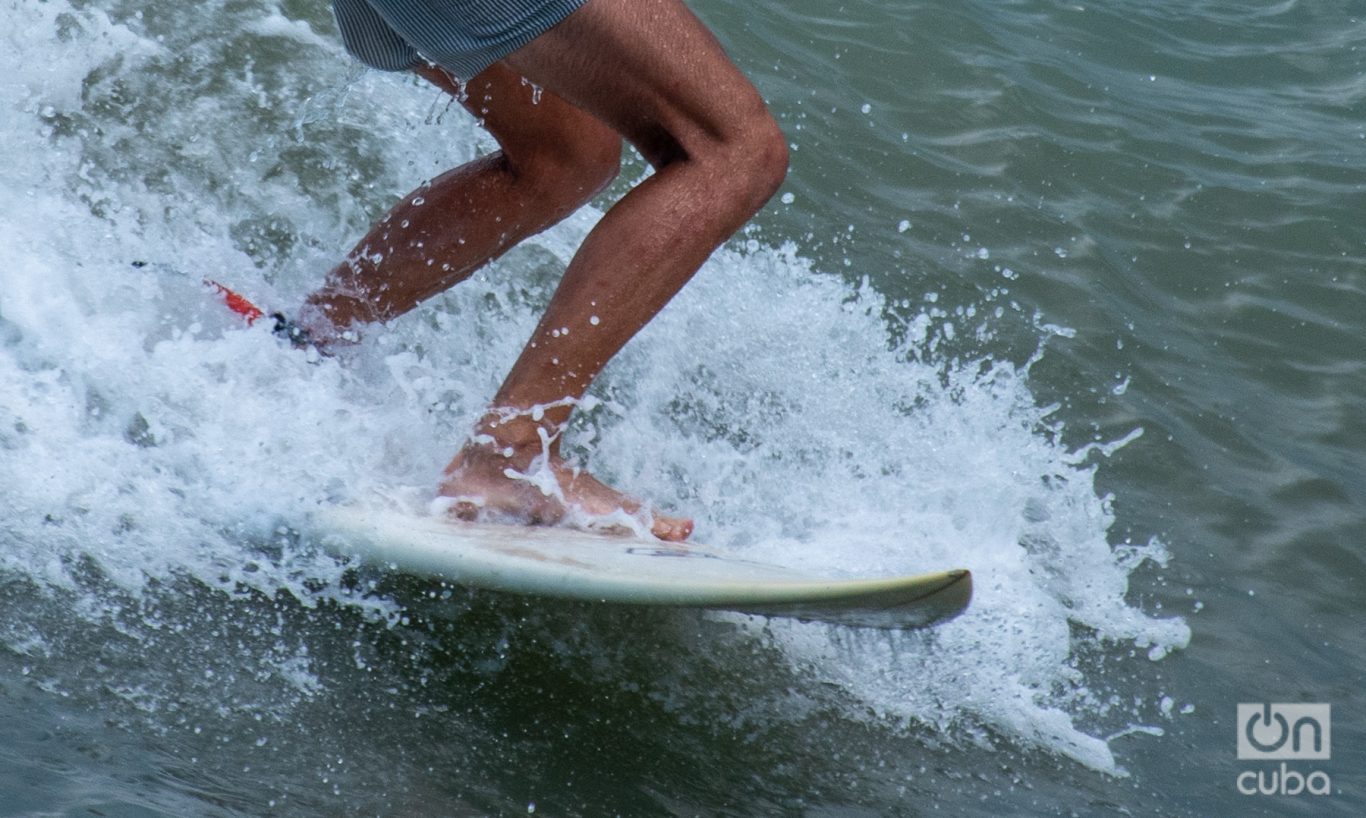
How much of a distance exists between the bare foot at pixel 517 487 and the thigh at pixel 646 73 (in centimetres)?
52

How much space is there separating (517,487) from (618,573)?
30 centimetres

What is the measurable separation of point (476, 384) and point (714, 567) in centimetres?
101

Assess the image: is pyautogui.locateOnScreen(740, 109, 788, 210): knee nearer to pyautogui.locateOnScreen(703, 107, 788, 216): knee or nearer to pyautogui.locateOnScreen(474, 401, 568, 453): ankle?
pyautogui.locateOnScreen(703, 107, 788, 216): knee

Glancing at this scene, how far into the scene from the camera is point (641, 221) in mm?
2248

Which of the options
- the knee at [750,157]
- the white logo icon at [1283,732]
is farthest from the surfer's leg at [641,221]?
the white logo icon at [1283,732]

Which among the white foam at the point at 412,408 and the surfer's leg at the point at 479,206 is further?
the surfer's leg at the point at 479,206

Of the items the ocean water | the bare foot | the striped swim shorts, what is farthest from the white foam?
the striped swim shorts

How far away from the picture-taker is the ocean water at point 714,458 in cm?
208

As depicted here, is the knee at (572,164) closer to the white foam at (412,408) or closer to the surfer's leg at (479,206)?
the surfer's leg at (479,206)

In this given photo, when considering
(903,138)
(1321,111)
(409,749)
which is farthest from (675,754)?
(1321,111)

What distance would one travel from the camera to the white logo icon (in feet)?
8.30

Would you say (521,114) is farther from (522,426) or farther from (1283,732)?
(1283,732)

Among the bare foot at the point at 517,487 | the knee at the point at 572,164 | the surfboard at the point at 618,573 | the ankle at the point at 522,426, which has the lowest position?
the surfboard at the point at 618,573

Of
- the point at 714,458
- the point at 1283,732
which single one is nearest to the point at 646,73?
the point at 714,458
